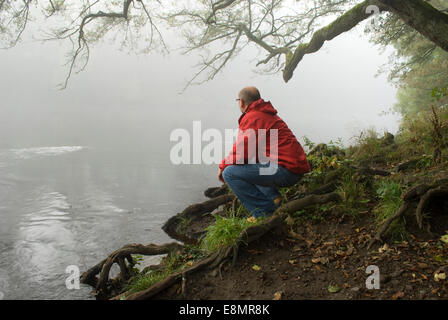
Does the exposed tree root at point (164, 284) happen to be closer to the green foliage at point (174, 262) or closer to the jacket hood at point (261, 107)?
the green foliage at point (174, 262)

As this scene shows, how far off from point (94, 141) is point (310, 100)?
108 m

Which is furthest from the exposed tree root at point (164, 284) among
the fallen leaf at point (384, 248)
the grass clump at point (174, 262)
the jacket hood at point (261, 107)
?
the jacket hood at point (261, 107)

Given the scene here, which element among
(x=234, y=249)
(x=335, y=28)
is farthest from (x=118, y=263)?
(x=335, y=28)

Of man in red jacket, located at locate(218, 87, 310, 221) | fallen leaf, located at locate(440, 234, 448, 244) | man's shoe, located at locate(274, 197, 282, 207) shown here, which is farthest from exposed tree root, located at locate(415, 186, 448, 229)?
man's shoe, located at locate(274, 197, 282, 207)

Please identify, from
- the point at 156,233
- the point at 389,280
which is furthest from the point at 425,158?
the point at 156,233

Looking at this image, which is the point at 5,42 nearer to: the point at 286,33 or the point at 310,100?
the point at 286,33

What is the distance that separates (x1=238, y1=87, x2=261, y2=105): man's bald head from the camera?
14.7 feet

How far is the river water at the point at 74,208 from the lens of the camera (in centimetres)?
593

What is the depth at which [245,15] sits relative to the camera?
11.4 meters

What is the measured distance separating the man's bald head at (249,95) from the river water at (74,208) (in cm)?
383

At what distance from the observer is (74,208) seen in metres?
10.2

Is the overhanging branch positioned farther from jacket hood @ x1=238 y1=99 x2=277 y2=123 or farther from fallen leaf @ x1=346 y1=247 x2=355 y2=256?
fallen leaf @ x1=346 y1=247 x2=355 y2=256

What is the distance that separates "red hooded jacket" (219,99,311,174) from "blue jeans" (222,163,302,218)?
106 millimetres
